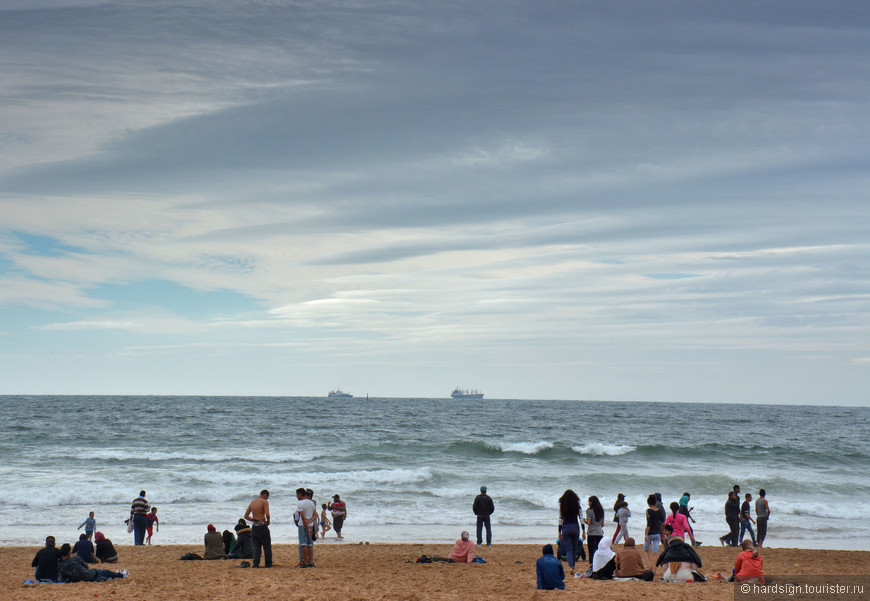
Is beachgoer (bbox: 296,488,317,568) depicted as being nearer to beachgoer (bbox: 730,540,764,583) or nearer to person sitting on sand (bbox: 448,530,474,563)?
person sitting on sand (bbox: 448,530,474,563)

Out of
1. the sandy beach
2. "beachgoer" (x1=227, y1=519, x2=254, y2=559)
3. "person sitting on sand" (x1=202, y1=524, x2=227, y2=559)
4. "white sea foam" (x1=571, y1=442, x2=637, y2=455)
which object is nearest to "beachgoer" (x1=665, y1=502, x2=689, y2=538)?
the sandy beach

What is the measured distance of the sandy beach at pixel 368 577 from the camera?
12.0 m

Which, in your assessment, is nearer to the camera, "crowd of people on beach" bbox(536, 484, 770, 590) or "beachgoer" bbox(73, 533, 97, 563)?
"crowd of people on beach" bbox(536, 484, 770, 590)

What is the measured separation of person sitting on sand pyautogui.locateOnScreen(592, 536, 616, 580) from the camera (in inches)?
517

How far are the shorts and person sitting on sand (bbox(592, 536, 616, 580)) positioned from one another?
6.45 metres

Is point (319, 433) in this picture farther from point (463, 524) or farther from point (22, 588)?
point (22, 588)

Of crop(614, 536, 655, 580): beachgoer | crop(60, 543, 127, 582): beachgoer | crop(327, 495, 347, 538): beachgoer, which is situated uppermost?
crop(614, 536, 655, 580): beachgoer

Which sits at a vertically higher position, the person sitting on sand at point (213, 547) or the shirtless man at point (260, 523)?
the shirtless man at point (260, 523)

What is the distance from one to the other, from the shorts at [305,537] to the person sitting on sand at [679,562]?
309 inches

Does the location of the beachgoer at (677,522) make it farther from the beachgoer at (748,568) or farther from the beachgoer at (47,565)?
the beachgoer at (47,565)

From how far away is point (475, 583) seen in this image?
516 inches

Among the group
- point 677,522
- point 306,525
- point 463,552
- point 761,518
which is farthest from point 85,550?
point 761,518

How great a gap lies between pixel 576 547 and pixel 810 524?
14.1 meters

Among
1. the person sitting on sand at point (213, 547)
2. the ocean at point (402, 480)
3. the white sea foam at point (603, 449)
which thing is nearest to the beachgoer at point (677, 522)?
the ocean at point (402, 480)
